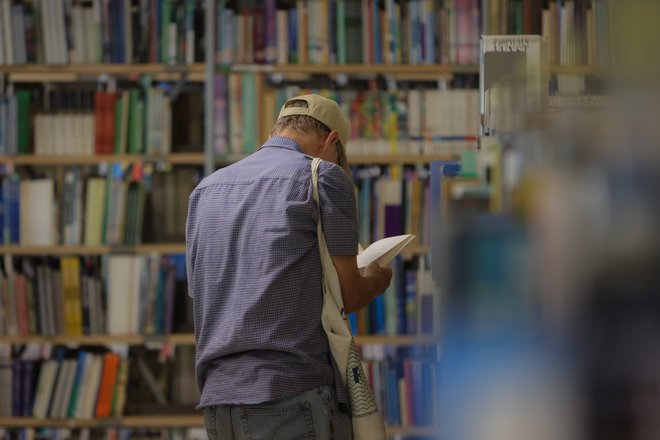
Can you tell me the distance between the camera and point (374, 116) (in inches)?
135

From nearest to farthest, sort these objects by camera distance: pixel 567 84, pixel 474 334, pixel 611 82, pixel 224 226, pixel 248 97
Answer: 1. pixel 611 82
2. pixel 474 334
3. pixel 567 84
4. pixel 224 226
5. pixel 248 97

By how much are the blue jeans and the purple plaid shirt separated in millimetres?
23

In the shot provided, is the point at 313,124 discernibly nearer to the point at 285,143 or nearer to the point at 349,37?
the point at 285,143

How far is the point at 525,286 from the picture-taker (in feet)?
2.51

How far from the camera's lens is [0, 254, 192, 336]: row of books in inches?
134

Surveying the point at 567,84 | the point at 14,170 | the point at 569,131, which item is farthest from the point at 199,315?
the point at 14,170

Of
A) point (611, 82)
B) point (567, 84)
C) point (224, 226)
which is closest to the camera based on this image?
point (611, 82)

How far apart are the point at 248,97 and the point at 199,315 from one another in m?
1.76

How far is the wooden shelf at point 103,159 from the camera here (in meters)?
3.42

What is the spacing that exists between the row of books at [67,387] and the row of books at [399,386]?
3.17ft

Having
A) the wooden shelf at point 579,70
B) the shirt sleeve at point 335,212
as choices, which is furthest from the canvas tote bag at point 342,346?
the wooden shelf at point 579,70

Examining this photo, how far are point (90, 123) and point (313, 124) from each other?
6.01ft

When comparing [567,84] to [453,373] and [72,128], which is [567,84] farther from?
[72,128]

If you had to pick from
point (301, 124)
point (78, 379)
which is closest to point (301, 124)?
point (301, 124)
